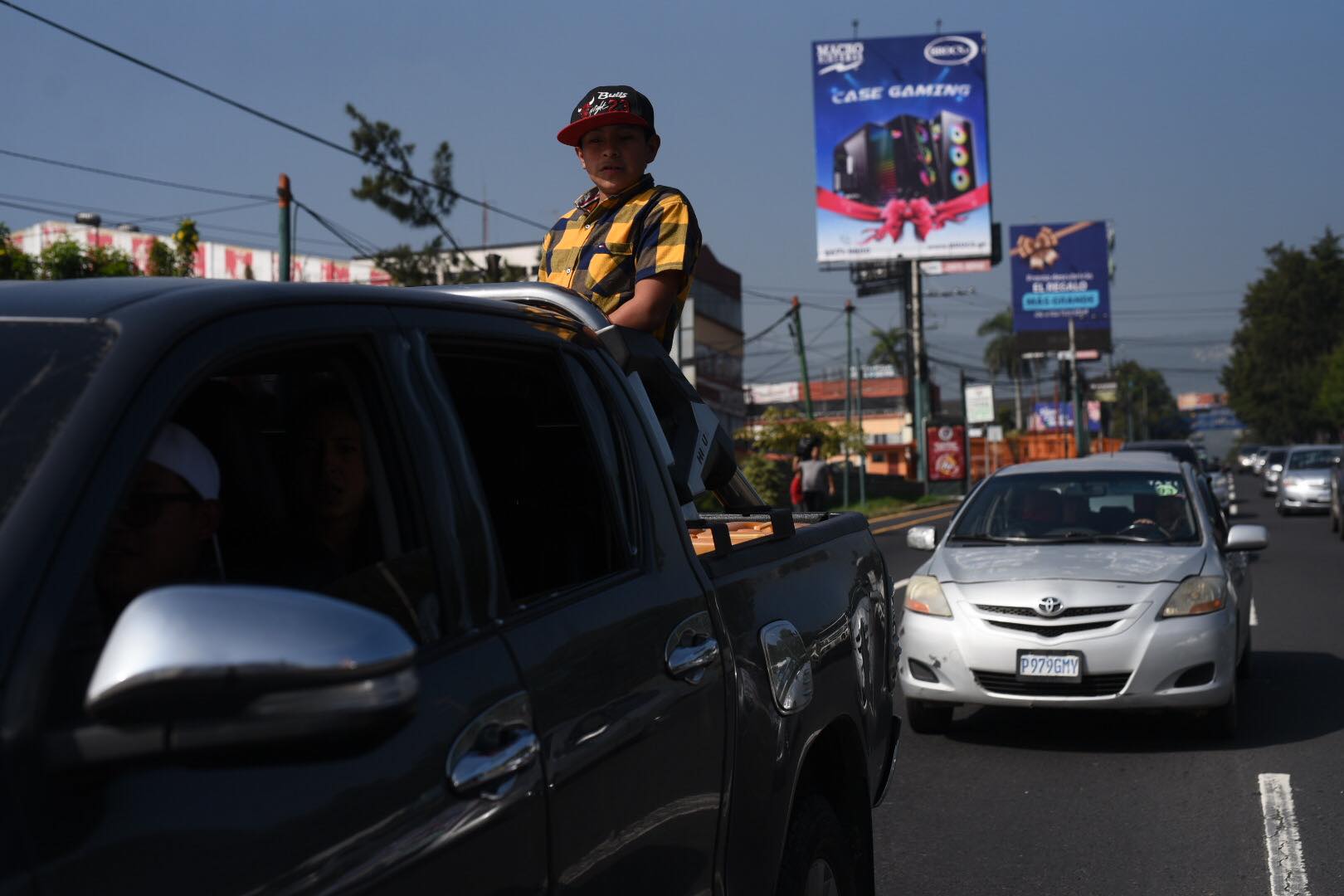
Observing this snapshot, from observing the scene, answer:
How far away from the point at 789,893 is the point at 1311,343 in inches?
4924

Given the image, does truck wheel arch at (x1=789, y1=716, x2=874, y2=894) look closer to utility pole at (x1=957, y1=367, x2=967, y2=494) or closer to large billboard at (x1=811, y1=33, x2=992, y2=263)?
utility pole at (x1=957, y1=367, x2=967, y2=494)

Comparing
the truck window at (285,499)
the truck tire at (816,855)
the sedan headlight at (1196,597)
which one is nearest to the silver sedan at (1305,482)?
the sedan headlight at (1196,597)

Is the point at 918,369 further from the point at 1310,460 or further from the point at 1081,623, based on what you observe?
the point at 1081,623

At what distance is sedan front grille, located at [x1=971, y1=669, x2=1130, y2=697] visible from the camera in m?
7.82

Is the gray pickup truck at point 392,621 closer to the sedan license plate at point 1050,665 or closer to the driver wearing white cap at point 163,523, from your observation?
the driver wearing white cap at point 163,523

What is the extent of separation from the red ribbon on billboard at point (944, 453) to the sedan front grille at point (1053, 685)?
136 ft

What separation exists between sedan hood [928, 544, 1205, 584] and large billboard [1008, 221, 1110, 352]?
7565cm

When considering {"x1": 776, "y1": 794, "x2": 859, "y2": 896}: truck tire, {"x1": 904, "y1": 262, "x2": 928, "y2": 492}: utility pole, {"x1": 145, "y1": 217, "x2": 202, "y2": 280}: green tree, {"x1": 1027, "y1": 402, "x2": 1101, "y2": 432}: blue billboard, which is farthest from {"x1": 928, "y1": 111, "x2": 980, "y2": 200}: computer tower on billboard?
{"x1": 776, "y1": 794, "x2": 859, "y2": 896}: truck tire

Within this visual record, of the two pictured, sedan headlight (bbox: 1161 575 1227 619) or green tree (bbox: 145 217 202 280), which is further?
green tree (bbox: 145 217 202 280)

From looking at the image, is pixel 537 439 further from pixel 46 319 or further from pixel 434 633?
pixel 46 319

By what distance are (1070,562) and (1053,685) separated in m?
0.75

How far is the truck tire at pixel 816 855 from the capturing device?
3373 mm

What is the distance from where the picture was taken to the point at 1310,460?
34.6 meters

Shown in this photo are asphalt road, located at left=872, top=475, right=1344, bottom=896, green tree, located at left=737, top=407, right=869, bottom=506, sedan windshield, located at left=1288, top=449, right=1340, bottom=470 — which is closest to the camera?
asphalt road, located at left=872, top=475, right=1344, bottom=896
